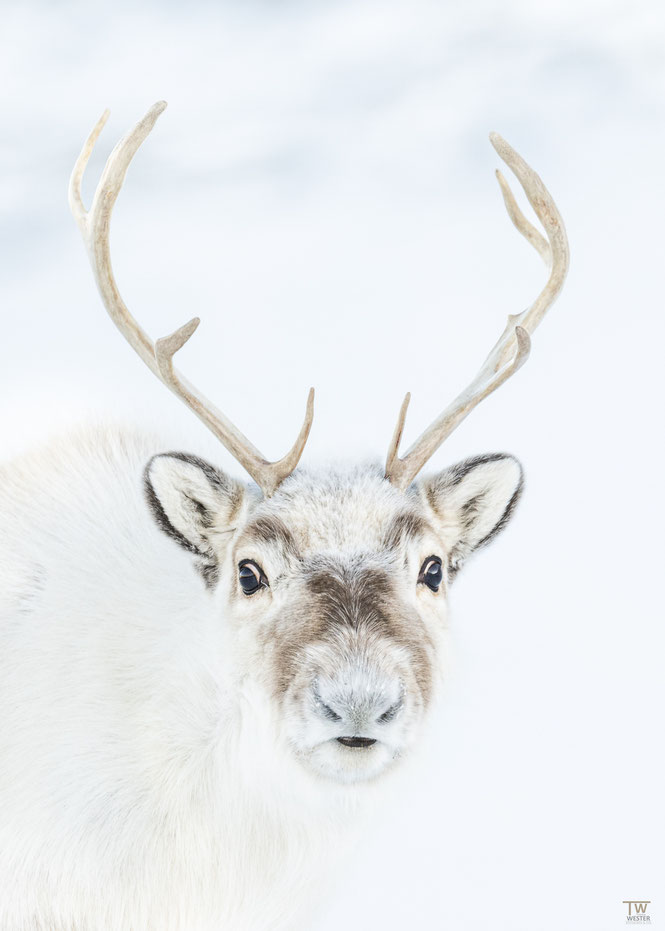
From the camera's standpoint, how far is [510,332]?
444cm

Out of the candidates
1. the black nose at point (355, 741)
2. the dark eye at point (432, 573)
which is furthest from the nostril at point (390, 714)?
the dark eye at point (432, 573)

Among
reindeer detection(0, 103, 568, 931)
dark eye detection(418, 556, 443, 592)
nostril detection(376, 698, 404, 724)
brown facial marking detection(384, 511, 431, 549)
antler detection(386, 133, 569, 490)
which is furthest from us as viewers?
antler detection(386, 133, 569, 490)

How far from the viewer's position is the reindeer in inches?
146

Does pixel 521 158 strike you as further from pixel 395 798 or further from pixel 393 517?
pixel 395 798

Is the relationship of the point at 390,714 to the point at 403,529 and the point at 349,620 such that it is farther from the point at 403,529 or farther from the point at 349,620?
the point at 403,529

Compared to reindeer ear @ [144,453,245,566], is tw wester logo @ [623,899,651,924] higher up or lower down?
lower down

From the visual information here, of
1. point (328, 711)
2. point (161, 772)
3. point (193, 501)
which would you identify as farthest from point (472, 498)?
point (161, 772)

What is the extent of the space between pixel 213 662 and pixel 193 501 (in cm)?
56

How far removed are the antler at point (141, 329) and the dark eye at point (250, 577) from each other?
11.2 inches

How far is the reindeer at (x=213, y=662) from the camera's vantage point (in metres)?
3.72

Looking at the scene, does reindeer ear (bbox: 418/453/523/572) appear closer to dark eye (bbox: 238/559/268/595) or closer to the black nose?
dark eye (bbox: 238/559/268/595)

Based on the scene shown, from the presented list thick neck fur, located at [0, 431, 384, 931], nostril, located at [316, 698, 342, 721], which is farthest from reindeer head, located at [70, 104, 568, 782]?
thick neck fur, located at [0, 431, 384, 931]

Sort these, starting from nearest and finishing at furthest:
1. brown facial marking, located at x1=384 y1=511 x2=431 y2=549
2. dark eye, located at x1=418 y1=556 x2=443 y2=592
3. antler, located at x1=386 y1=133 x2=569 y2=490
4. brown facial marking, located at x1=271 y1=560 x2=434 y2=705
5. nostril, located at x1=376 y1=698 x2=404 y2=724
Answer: nostril, located at x1=376 y1=698 x2=404 y2=724 → brown facial marking, located at x1=271 y1=560 x2=434 y2=705 → brown facial marking, located at x1=384 y1=511 x2=431 y2=549 → dark eye, located at x1=418 y1=556 x2=443 y2=592 → antler, located at x1=386 y1=133 x2=569 y2=490

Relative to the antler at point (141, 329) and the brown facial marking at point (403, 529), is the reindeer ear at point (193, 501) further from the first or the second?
the brown facial marking at point (403, 529)
